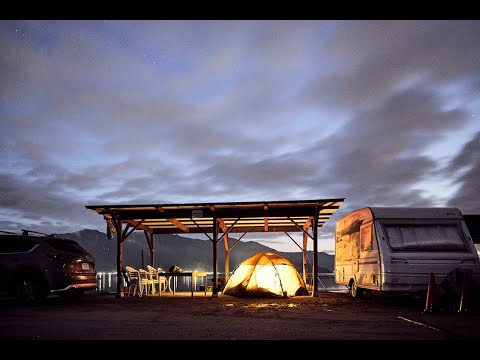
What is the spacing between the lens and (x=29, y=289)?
1238cm

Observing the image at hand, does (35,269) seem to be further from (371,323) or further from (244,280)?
(371,323)

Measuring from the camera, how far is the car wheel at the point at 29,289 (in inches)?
485

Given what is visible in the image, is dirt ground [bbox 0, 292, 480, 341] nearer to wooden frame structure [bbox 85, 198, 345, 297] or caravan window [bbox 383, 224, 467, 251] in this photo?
caravan window [bbox 383, 224, 467, 251]

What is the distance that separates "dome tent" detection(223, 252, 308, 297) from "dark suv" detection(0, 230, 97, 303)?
5.51m

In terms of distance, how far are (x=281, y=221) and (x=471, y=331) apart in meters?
13.6

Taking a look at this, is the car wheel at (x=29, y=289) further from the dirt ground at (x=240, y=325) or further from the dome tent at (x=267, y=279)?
the dome tent at (x=267, y=279)

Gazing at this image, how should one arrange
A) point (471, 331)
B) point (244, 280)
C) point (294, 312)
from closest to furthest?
point (471, 331), point (294, 312), point (244, 280)

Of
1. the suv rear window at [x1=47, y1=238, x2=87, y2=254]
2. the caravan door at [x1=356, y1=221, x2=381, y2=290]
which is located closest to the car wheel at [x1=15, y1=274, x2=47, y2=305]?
the suv rear window at [x1=47, y1=238, x2=87, y2=254]

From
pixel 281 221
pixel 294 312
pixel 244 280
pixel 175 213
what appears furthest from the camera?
pixel 281 221

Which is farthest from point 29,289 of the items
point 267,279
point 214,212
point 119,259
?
point 267,279

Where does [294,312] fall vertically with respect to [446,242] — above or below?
below

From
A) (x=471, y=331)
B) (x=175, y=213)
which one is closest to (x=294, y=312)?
(x=471, y=331)

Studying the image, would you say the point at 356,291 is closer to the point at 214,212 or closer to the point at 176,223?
the point at 214,212
